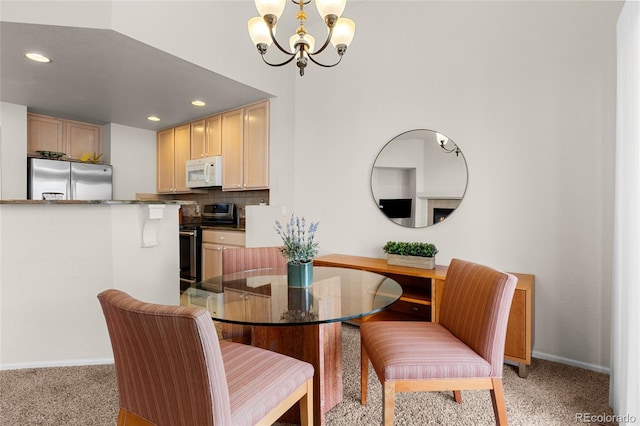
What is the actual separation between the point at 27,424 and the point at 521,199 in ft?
10.9

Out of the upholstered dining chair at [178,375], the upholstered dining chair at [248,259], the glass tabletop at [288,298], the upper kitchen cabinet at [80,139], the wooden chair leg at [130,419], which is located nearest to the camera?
the upholstered dining chair at [178,375]

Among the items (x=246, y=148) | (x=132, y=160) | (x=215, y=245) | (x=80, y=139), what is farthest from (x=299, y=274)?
(x=80, y=139)

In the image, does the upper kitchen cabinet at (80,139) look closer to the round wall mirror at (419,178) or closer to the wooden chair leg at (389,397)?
the round wall mirror at (419,178)

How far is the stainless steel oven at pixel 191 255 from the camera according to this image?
13.7 feet

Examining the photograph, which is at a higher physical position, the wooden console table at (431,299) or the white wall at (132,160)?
the white wall at (132,160)

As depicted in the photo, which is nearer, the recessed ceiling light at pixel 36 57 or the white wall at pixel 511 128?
the white wall at pixel 511 128

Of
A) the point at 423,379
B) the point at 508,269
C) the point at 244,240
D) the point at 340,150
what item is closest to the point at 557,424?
the point at 423,379

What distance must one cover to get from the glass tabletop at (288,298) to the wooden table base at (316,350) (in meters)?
0.17

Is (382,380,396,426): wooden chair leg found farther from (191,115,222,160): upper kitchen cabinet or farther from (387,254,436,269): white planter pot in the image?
(191,115,222,160): upper kitchen cabinet

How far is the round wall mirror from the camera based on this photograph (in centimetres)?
277

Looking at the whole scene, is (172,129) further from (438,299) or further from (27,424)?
(438,299)

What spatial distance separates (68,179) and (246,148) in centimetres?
244

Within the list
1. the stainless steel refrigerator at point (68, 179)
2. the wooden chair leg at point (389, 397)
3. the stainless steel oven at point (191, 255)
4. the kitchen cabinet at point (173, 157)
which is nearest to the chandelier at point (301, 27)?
the wooden chair leg at point (389, 397)

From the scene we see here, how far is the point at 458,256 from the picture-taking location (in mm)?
2771
